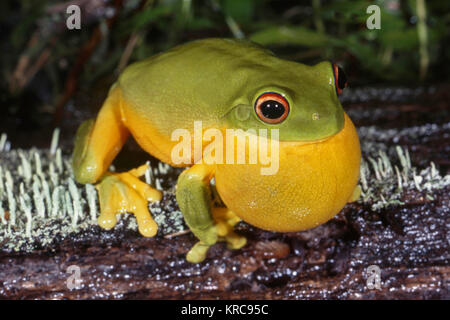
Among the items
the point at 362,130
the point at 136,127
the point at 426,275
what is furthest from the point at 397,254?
the point at 136,127

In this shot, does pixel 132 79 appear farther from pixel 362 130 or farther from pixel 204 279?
pixel 362 130

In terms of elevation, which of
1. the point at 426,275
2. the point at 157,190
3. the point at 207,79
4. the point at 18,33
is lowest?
the point at 426,275

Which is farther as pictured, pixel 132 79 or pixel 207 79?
pixel 132 79

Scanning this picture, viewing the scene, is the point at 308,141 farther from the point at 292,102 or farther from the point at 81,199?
the point at 81,199

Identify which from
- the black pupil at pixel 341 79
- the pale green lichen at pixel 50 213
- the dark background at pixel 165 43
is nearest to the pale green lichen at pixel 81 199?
the pale green lichen at pixel 50 213

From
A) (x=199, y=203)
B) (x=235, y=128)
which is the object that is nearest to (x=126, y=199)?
(x=199, y=203)

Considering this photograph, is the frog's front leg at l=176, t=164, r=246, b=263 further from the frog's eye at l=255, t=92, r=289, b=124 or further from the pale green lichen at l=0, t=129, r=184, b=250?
the frog's eye at l=255, t=92, r=289, b=124

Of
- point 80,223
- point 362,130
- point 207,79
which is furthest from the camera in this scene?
point 362,130
